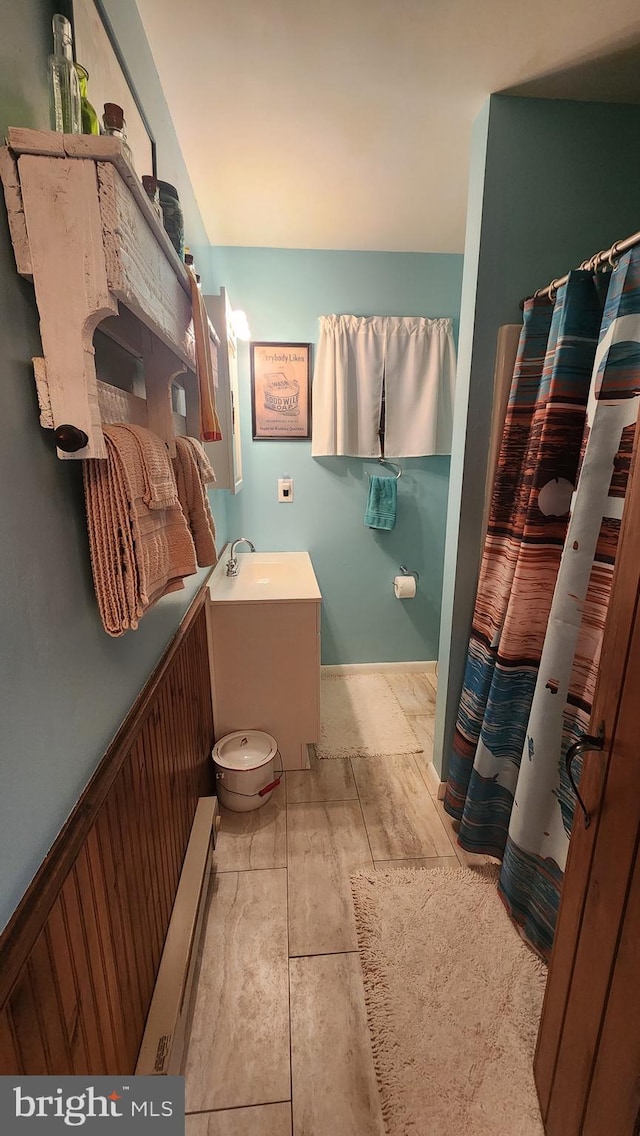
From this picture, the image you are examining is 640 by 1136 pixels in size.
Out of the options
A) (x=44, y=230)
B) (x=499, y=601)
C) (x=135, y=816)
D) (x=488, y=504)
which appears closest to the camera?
(x=44, y=230)

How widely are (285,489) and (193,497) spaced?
1.56 meters

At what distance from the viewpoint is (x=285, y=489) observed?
273 cm

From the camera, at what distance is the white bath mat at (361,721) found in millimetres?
2279

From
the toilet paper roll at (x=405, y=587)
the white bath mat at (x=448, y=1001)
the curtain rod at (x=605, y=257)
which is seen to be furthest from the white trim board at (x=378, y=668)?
the curtain rod at (x=605, y=257)

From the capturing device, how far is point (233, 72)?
4.41 feet

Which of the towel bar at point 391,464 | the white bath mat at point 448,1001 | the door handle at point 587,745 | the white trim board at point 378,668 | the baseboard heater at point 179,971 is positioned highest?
the towel bar at point 391,464

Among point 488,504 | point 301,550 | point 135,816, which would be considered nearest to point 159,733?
point 135,816

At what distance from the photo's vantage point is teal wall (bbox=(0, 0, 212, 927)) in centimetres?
55

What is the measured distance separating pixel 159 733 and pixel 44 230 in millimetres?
1046

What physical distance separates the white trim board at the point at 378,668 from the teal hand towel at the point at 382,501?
0.95 meters

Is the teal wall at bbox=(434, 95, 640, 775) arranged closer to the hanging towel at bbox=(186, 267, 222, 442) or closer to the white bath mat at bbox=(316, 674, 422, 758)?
the hanging towel at bbox=(186, 267, 222, 442)

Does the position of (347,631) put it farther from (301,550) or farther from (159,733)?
(159,733)
